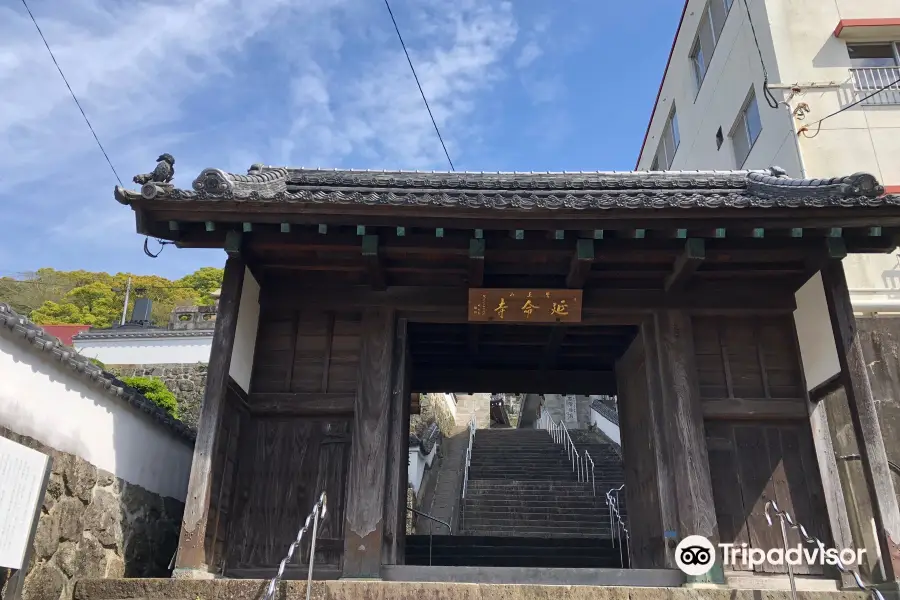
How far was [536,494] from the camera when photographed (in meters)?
16.9

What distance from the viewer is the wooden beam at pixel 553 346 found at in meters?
9.73

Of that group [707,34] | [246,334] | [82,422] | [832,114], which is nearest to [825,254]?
[246,334]

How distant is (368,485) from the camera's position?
758cm

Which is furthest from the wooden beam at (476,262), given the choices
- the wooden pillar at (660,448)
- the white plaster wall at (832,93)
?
the white plaster wall at (832,93)

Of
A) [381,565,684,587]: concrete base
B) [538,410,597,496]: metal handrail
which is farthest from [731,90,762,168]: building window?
[381,565,684,587]: concrete base

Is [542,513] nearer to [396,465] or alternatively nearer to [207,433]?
[396,465]

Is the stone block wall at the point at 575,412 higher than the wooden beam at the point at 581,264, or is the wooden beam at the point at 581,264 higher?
the stone block wall at the point at 575,412

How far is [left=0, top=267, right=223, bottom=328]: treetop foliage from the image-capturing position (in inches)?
1660

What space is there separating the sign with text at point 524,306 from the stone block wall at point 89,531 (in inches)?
175

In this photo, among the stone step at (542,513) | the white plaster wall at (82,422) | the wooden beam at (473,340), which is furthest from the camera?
the stone step at (542,513)

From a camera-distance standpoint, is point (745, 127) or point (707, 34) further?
point (707, 34)

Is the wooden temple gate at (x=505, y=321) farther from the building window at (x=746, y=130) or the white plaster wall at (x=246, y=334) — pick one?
the building window at (x=746, y=130)

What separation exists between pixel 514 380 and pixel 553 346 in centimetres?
161

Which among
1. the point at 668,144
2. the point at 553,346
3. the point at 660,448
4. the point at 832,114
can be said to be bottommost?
the point at 660,448
